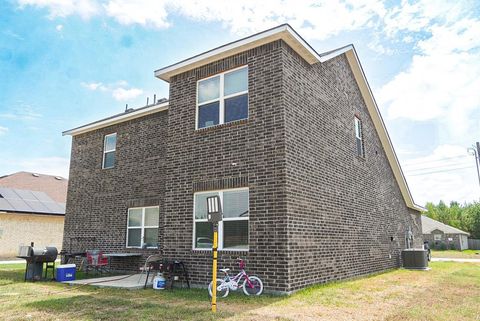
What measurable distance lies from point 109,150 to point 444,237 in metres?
47.3

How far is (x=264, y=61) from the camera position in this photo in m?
10.0

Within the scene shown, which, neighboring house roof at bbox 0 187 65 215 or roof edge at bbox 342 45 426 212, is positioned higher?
roof edge at bbox 342 45 426 212

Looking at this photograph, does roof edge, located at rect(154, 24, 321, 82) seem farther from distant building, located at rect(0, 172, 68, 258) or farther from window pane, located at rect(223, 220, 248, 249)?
distant building, located at rect(0, 172, 68, 258)

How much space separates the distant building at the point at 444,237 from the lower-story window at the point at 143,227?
44819mm

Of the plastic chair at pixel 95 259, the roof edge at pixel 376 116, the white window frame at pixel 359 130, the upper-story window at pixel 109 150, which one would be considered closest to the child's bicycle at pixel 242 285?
the plastic chair at pixel 95 259

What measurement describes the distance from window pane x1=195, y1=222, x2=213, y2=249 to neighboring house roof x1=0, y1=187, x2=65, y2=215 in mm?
18649

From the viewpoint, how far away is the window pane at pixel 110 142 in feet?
52.4

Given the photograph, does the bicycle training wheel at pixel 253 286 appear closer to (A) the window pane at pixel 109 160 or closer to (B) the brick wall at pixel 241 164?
(B) the brick wall at pixel 241 164

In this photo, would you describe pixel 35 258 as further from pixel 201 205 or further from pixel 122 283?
pixel 201 205

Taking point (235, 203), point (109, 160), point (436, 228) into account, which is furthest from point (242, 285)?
point (436, 228)

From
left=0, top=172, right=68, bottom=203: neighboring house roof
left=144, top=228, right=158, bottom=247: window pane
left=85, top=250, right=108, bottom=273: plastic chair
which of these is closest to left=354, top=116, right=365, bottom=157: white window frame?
left=144, top=228, right=158, bottom=247: window pane

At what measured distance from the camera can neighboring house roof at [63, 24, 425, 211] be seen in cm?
987

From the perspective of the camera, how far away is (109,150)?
52.7ft

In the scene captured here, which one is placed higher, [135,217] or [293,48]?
[293,48]
